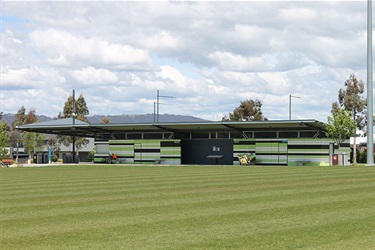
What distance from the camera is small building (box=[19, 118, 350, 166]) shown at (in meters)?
67.9

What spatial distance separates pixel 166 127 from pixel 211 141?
244 inches

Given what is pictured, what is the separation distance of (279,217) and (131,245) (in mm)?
4493

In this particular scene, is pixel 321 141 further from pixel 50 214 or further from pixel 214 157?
pixel 50 214

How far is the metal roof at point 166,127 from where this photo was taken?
6838 cm

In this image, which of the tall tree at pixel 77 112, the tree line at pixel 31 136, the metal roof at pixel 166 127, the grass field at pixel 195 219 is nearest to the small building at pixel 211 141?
the metal roof at pixel 166 127

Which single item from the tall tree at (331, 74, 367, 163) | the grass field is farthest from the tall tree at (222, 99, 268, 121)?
the grass field

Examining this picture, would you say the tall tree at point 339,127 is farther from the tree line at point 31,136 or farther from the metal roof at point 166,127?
the tree line at point 31,136

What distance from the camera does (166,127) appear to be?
75812mm

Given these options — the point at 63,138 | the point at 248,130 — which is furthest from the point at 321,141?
the point at 63,138

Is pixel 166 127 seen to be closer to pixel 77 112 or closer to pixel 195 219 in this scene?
pixel 77 112

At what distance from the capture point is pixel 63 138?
120m

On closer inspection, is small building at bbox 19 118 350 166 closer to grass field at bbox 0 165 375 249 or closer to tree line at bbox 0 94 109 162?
tree line at bbox 0 94 109 162

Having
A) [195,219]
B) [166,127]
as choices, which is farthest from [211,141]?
[195,219]

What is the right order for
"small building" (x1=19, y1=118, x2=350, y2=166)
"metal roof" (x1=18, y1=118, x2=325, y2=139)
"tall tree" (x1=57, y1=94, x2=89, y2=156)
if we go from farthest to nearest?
"tall tree" (x1=57, y1=94, x2=89, y2=156), "metal roof" (x1=18, y1=118, x2=325, y2=139), "small building" (x1=19, y1=118, x2=350, y2=166)
